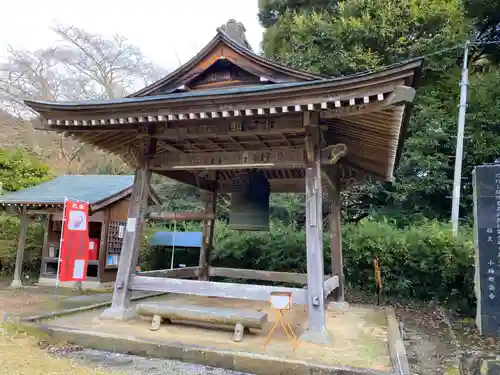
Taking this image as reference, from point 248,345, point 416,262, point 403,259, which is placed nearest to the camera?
point 248,345

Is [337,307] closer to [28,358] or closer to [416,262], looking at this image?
[416,262]

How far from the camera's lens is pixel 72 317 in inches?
250

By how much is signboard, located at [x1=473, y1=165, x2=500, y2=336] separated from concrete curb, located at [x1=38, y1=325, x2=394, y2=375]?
4023 millimetres

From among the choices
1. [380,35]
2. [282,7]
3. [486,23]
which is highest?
[282,7]

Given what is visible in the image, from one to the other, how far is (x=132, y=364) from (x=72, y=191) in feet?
29.4

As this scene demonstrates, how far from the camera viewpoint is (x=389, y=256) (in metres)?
9.77

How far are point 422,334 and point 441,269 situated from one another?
2.73 m

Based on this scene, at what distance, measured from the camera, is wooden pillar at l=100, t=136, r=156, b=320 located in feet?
20.5

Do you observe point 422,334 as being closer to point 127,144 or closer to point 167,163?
point 167,163

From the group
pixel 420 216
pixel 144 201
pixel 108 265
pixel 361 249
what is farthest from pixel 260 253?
pixel 420 216

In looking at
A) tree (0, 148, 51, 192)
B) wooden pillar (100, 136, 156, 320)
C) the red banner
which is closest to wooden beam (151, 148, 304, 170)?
wooden pillar (100, 136, 156, 320)

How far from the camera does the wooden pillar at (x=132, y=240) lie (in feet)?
20.5

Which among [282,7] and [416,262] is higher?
[282,7]

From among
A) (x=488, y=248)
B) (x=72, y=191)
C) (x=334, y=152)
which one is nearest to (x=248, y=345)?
(x=334, y=152)
